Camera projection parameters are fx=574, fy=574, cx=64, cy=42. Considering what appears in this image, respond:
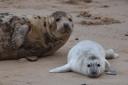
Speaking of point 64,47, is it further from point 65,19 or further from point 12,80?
point 12,80

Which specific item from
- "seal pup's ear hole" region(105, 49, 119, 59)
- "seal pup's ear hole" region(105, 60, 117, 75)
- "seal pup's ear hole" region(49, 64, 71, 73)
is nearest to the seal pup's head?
"seal pup's ear hole" region(105, 49, 119, 59)

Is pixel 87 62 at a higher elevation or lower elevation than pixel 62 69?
higher

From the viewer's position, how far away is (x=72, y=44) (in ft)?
33.7

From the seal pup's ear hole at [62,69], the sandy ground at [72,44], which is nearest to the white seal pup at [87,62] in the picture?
the seal pup's ear hole at [62,69]

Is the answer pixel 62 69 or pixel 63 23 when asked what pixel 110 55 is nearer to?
pixel 63 23

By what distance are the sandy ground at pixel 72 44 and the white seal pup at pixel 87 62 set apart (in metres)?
0.10

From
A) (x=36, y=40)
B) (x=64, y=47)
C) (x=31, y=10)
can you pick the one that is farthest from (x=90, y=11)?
(x=36, y=40)

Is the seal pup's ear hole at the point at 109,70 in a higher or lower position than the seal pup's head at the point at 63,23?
lower

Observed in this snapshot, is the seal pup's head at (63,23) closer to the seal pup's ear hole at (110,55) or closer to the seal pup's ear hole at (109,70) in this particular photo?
the seal pup's ear hole at (110,55)

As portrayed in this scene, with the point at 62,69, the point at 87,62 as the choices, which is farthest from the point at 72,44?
the point at 87,62

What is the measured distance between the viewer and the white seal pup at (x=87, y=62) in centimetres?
799

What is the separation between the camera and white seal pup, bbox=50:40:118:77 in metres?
7.99

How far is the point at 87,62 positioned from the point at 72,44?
2209 mm

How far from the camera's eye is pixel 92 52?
329 inches
